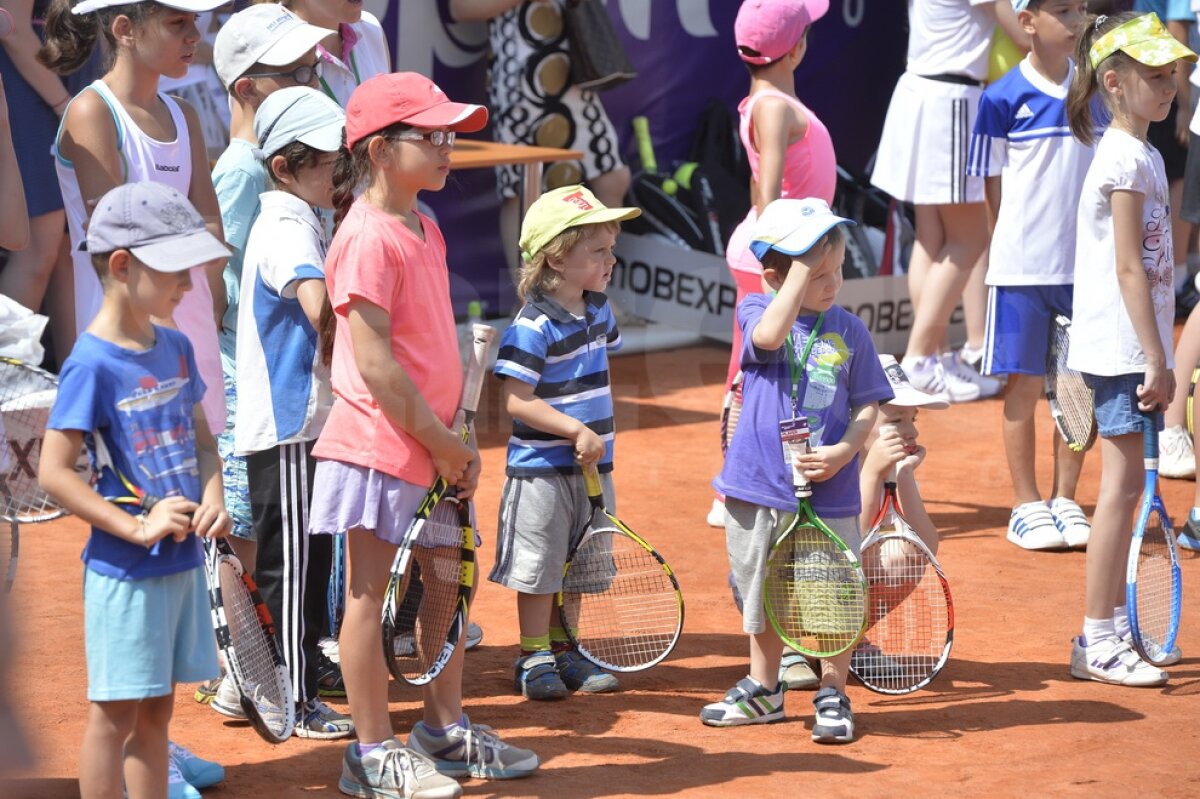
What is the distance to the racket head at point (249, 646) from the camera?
324 cm

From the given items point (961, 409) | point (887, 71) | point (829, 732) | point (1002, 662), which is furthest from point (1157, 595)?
point (887, 71)

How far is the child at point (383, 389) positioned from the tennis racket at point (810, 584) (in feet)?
2.89

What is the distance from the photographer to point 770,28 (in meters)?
5.61

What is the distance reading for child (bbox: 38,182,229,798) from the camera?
2.99 m

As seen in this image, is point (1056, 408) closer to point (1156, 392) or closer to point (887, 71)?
point (1156, 392)

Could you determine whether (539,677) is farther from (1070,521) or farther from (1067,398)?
(1070,521)

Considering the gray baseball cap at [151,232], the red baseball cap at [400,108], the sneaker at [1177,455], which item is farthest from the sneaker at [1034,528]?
the gray baseball cap at [151,232]

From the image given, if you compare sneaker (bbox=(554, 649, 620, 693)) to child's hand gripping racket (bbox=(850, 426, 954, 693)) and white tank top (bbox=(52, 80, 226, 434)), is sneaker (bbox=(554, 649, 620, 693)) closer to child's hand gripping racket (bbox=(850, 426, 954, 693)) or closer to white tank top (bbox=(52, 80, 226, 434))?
child's hand gripping racket (bbox=(850, 426, 954, 693))

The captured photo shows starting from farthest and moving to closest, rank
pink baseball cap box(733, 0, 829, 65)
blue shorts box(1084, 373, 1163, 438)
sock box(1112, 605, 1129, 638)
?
1. pink baseball cap box(733, 0, 829, 65)
2. sock box(1112, 605, 1129, 638)
3. blue shorts box(1084, 373, 1163, 438)

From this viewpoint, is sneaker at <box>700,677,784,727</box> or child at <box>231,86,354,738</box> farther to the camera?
sneaker at <box>700,677,784,727</box>

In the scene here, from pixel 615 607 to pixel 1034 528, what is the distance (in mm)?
2094

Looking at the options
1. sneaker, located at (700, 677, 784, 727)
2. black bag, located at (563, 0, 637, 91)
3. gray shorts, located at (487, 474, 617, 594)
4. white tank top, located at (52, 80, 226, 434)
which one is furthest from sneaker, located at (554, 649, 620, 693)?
black bag, located at (563, 0, 637, 91)

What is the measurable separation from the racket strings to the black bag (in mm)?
4633

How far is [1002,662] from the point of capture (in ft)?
15.5
